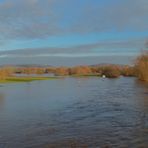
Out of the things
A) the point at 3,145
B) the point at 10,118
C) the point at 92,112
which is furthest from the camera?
the point at 92,112

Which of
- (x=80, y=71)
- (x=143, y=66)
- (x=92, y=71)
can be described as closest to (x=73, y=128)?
(x=143, y=66)

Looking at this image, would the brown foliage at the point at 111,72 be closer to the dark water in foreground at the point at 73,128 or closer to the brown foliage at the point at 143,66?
the brown foliage at the point at 143,66

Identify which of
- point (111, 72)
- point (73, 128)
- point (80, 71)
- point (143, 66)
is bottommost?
point (73, 128)

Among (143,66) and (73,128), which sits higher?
(143,66)

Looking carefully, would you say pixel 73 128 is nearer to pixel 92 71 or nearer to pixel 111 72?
pixel 111 72

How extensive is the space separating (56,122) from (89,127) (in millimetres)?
2768

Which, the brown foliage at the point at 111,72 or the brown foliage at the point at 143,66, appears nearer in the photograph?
the brown foliage at the point at 143,66

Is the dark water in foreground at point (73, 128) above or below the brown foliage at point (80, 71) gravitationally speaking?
below

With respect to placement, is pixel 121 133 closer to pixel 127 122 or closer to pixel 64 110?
pixel 127 122

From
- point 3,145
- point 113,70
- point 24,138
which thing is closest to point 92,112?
point 24,138

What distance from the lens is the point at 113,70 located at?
123 metres

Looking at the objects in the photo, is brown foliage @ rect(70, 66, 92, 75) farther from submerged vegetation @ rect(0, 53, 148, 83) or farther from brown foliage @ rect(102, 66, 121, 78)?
brown foliage @ rect(102, 66, 121, 78)

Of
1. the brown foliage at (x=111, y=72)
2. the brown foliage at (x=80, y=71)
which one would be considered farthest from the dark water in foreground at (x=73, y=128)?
the brown foliage at (x=80, y=71)

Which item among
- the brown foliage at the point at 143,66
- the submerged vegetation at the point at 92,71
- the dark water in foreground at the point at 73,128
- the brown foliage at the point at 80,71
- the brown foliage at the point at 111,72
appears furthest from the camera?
the brown foliage at the point at 80,71
